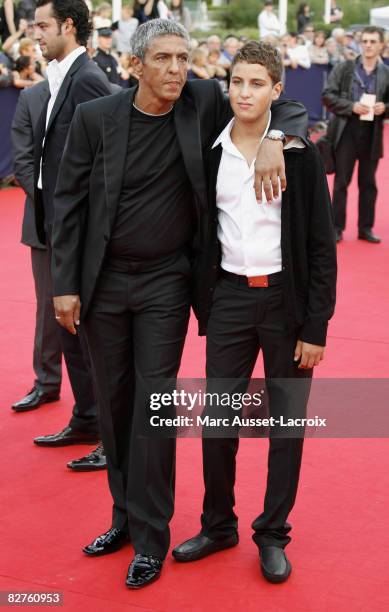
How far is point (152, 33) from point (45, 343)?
2.42 metres

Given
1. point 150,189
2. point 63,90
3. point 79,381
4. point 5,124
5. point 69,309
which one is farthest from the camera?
point 5,124

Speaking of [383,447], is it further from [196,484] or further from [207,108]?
[207,108]

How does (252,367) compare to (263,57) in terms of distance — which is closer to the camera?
(263,57)

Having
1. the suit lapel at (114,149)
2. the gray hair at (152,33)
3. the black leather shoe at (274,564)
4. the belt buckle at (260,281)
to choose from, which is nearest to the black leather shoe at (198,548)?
the black leather shoe at (274,564)

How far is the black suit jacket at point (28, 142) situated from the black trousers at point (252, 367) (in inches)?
76.1

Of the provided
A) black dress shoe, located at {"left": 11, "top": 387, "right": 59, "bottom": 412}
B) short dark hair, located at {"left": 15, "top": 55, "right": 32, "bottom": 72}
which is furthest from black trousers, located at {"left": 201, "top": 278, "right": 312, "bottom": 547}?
short dark hair, located at {"left": 15, "top": 55, "right": 32, "bottom": 72}

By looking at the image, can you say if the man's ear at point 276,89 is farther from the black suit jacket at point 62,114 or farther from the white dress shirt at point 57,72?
the white dress shirt at point 57,72

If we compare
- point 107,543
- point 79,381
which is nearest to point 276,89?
point 107,543

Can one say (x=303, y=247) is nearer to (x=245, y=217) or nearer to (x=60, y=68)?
(x=245, y=217)

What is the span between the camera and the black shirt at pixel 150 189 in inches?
146

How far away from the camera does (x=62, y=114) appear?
462cm

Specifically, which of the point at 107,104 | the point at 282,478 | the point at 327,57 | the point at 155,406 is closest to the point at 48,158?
the point at 107,104

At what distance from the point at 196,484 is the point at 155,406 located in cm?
99

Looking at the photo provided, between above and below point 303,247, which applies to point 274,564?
below
